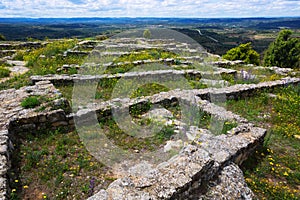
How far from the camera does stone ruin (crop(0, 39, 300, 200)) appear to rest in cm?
379

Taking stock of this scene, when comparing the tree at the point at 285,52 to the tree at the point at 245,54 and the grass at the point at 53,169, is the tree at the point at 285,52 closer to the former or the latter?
the tree at the point at 245,54

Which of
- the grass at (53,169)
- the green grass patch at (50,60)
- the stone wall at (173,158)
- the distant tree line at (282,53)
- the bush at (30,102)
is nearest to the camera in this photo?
the stone wall at (173,158)

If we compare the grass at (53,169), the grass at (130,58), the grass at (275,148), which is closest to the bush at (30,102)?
the grass at (53,169)

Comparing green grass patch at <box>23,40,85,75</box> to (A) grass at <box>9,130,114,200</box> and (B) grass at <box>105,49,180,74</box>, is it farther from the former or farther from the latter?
(A) grass at <box>9,130,114,200</box>

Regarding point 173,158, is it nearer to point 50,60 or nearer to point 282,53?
point 50,60

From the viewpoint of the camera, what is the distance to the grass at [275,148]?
495cm

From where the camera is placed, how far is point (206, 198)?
160 inches

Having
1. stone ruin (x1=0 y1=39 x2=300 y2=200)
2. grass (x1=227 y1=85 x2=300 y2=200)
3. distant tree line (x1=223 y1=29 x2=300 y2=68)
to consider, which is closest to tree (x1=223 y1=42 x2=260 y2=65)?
distant tree line (x1=223 y1=29 x2=300 y2=68)

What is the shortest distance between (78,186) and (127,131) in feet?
7.99

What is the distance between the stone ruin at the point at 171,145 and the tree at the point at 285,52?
65.4 feet

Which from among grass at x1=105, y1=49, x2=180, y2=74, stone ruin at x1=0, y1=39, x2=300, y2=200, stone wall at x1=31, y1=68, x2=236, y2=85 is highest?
grass at x1=105, y1=49, x2=180, y2=74

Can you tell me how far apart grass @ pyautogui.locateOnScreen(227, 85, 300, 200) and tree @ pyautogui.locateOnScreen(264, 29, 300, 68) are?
58.9 ft

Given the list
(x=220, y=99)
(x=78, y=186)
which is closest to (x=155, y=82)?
(x=220, y=99)

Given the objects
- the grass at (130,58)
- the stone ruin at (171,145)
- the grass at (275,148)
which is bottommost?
the grass at (275,148)
